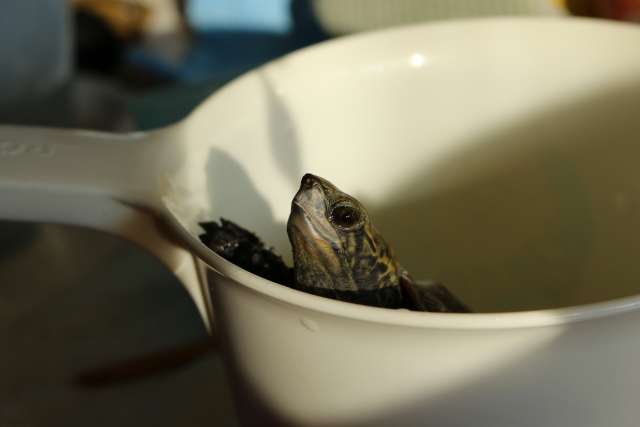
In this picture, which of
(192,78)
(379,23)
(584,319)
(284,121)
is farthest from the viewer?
(192,78)

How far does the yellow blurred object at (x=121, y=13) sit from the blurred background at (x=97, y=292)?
22 centimetres

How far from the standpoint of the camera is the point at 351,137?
12.0 inches

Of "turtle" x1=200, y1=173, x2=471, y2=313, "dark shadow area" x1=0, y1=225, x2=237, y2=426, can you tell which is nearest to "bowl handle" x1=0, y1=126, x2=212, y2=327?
"turtle" x1=200, y1=173, x2=471, y2=313

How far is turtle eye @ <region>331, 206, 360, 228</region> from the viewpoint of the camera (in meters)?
0.22

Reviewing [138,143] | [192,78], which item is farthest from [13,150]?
[192,78]

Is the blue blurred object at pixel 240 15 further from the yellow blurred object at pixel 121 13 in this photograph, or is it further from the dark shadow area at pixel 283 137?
the dark shadow area at pixel 283 137

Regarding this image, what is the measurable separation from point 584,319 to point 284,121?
17 cm

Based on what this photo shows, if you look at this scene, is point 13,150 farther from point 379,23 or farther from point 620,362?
point 379,23

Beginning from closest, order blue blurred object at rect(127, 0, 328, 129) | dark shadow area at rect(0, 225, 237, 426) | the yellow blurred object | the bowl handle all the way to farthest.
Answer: the bowl handle < dark shadow area at rect(0, 225, 237, 426) < blue blurred object at rect(127, 0, 328, 129) < the yellow blurred object

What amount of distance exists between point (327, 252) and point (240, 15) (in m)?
0.62

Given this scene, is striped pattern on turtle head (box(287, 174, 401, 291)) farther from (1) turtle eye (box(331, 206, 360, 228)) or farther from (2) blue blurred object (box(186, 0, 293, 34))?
(2) blue blurred object (box(186, 0, 293, 34))

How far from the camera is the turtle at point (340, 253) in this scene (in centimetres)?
22

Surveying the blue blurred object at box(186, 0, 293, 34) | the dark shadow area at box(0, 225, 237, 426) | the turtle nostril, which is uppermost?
the turtle nostril

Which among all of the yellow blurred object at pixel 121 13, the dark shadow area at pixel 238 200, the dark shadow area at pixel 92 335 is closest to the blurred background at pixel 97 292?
the dark shadow area at pixel 92 335
